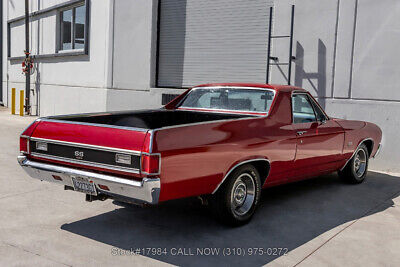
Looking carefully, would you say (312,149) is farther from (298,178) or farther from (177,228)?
(177,228)

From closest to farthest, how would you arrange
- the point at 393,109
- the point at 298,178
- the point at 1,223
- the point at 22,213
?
the point at 1,223
the point at 22,213
the point at 298,178
the point at 393,109

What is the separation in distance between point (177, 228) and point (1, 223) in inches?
71.6

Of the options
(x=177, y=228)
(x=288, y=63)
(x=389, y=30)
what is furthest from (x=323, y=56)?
(x=177, y=228)

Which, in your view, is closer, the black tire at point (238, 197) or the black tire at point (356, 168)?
the black tire at point (238, 197)

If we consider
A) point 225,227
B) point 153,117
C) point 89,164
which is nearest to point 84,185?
point 89,164

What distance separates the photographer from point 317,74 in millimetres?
9250

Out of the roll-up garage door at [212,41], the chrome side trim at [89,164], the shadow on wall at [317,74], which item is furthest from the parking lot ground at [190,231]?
the roll-up garage door at [212,41]

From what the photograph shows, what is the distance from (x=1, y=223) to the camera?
4.59 meters

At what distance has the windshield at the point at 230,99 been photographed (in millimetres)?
5543

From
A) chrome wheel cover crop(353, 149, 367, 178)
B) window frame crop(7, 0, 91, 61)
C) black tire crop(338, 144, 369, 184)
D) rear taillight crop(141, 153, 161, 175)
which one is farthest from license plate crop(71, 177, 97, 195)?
window frame crop(7, 0, 91, 61)

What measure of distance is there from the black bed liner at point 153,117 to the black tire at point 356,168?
2.33 m

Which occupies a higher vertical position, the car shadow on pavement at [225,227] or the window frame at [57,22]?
the window frame at [57,22]

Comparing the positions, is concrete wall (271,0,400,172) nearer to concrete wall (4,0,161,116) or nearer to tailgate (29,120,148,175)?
concrete wall (4,0,161,116)

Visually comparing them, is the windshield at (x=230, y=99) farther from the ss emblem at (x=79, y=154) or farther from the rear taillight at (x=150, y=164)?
the ss emblem at (x=79, y=154)
